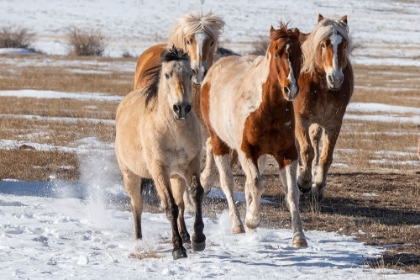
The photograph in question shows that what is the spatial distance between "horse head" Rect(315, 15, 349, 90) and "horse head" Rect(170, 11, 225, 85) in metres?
1.46

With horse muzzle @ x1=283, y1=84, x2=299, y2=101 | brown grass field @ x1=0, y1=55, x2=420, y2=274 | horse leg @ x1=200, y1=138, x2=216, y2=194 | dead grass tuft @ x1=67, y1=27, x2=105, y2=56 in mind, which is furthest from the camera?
dead grass tuft @ x1=67, y1=27, x2=105, y2=56

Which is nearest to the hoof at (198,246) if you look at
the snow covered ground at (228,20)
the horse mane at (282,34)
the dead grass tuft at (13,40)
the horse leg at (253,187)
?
the horse leg at (253,187)

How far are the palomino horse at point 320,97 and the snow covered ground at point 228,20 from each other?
1543 inches

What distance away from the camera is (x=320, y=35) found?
952 centimetres

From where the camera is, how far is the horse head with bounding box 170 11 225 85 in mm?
10195

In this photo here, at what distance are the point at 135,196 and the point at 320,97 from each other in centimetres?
309

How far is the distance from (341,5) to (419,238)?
85618mm

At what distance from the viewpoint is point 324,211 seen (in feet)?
31.3

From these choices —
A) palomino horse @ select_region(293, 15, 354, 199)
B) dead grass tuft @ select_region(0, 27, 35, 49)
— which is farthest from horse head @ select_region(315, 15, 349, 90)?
dead grass tuft @ select_region(0, 27, 35, 49)

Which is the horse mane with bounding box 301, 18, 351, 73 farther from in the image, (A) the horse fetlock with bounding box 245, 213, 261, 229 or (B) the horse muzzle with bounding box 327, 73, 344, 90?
(A) the horse fetlock with bounding box 245, 213, 261, 229

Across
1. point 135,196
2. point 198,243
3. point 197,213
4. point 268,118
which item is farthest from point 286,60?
point 135,196

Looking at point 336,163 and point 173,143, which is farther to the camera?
point 336,163

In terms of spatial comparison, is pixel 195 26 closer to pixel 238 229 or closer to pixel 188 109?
pixel 238 229

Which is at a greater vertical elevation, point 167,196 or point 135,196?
point 167,196
